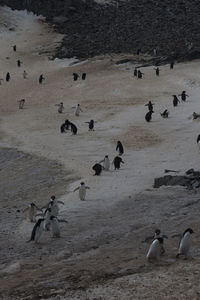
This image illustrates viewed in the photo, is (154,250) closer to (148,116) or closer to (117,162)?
(117,162)

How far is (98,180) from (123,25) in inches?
1595

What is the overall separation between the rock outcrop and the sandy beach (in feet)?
12.0

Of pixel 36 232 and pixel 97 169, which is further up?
pixel 97 169

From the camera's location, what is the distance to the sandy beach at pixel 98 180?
41.1 ft

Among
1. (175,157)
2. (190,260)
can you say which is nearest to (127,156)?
(175,157)

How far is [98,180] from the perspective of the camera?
2195 centimetres

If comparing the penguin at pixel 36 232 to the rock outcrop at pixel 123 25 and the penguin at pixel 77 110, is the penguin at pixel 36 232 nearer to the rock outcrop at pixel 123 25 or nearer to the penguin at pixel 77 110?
the penguin at pixel 77 110

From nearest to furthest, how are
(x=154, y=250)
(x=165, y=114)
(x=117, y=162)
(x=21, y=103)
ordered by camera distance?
1. (x=154, y=250)
2. (x=117, y=162)
3. (x=165, y=114)
4. (x=21, y=103)

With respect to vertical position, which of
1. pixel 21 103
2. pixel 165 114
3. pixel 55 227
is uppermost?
pixel 21 103

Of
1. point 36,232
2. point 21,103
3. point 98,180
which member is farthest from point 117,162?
point 21,103

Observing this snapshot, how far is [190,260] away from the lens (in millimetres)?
13055

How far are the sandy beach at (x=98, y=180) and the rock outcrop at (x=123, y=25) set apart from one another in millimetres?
3651

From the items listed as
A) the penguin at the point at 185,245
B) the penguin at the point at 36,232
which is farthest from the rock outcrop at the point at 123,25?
the penguin at the point at 185,245

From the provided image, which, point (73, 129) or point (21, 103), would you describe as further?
point (21, 103)
